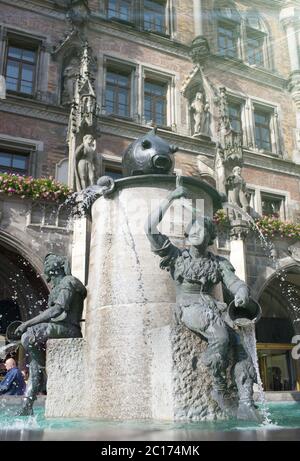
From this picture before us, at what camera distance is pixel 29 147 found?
1594 centimetres

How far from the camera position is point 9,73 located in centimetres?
1691

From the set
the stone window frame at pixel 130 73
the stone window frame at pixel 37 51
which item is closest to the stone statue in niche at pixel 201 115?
the stone window frame at pixel 130 73

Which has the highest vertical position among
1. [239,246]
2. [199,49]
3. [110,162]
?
[199,49]

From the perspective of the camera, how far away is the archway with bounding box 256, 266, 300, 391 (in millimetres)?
18375

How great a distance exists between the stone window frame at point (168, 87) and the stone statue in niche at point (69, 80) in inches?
107

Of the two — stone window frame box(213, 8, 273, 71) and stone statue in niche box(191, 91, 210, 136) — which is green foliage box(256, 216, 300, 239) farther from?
stone window frame box(213, 8, 273, 71)

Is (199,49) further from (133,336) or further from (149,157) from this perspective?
(133,336)

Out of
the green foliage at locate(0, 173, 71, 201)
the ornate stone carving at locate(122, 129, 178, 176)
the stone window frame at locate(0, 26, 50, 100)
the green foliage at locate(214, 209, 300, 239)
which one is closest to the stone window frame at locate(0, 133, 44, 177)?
the stone window frame at locate(0, 26, 50, 100)

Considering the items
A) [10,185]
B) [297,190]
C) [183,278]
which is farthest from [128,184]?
[297,190]

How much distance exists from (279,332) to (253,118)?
9.07m

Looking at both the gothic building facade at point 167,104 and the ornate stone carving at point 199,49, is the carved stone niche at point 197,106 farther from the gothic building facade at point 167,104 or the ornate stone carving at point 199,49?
the ornate stone carving at point 199,49

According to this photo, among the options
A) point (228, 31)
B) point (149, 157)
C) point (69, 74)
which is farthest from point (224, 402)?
point (228, 31)

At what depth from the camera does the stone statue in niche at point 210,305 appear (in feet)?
13.3

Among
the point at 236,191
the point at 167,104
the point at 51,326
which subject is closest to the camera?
the point at 51,326
